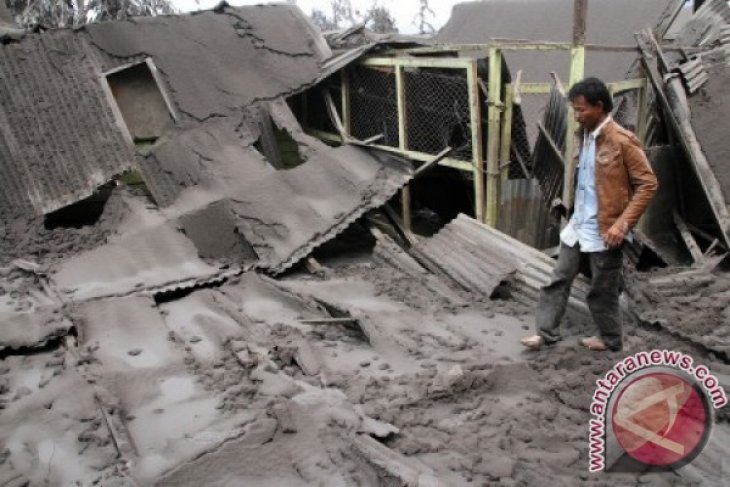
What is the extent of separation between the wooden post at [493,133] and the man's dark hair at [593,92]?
2.48 metres

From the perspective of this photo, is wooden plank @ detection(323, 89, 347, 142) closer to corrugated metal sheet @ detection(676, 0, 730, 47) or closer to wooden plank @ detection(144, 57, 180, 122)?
wooden plank @ detection(144, 57, 180, 122)

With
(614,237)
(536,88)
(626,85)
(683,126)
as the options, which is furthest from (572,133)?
(614,237)

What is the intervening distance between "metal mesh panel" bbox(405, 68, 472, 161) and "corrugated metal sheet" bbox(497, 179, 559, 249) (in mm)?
652

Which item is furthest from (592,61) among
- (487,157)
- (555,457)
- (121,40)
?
(555,457)

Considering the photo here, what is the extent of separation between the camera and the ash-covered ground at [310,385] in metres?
2.78

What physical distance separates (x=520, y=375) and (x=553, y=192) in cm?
251

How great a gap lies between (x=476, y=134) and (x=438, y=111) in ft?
2.50

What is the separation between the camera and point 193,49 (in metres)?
7.24

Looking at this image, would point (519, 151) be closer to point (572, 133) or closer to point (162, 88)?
point (572, 133)

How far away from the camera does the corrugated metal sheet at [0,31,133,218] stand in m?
5.95

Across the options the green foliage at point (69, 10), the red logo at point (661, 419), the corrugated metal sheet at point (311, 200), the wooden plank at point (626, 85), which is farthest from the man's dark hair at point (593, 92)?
the green foliage at point (69, 10)

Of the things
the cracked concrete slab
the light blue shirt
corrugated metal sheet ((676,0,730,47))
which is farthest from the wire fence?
corrugated metal sheet ((676,0,730,47))

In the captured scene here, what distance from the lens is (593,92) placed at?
3.30m

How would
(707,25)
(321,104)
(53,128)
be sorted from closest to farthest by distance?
1. (53,128)
2. (707,25)
3. (321,104)
